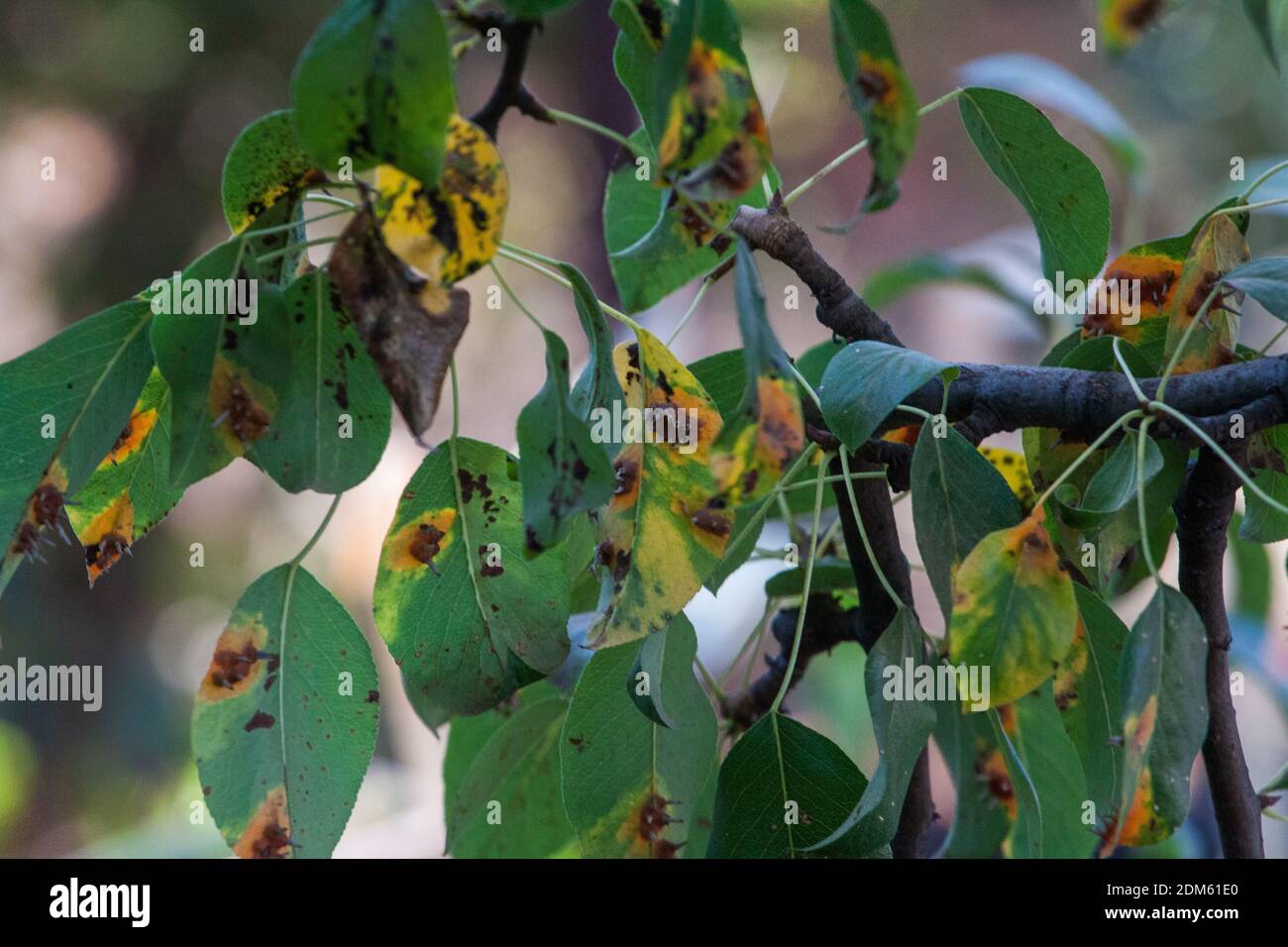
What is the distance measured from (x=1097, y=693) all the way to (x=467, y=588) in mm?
219

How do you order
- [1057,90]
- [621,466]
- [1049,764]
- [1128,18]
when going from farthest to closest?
[1057,90]
[1049,764]
[621,466]
[1128,18]

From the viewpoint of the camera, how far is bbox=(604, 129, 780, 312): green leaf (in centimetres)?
37

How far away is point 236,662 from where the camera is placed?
1.23 feet

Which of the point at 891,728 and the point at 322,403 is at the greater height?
the point at 322,403

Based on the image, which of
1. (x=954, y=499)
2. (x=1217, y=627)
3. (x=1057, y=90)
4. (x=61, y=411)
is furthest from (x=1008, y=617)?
(x=1057, y=90)

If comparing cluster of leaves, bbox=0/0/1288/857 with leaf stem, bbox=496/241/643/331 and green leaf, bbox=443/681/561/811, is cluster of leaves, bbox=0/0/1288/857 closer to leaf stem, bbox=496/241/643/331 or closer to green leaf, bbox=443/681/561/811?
leaf stem, bbox=496/241/643/331

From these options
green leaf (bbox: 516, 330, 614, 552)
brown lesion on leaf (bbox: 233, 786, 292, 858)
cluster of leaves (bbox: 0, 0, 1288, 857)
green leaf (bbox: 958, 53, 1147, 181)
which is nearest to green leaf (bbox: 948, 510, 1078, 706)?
cluster of leaves (bbox: 0, 0, 1288, 857)

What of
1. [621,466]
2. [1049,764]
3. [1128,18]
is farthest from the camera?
[1049,764]

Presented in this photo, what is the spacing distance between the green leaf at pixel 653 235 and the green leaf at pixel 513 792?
0.19 metres

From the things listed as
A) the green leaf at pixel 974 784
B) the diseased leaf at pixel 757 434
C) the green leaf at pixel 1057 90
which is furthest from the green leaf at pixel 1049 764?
the green leaf at pixel 1057 90

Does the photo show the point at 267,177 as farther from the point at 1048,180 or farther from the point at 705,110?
the point at 1048,180

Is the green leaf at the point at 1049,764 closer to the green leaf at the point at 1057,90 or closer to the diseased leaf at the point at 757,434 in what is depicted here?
the diseased leaf at the point at 757,434
